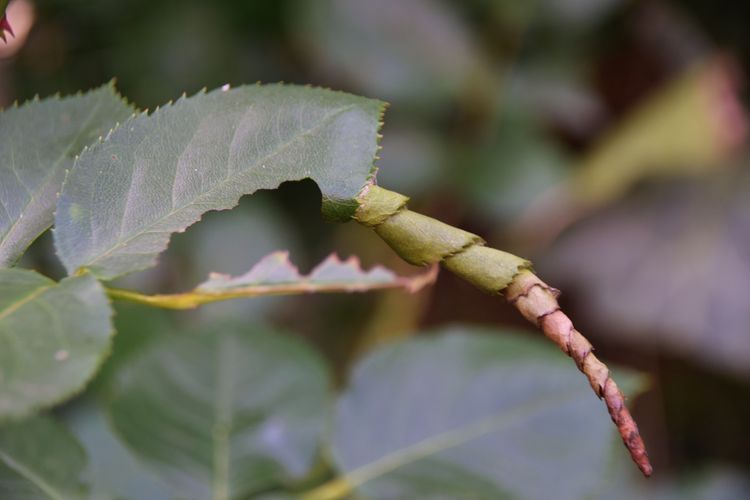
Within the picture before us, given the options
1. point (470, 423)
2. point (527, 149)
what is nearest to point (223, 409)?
point (470, 423)

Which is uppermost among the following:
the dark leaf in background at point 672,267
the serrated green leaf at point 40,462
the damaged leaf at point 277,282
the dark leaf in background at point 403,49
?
the damaged leaf at point 277,282

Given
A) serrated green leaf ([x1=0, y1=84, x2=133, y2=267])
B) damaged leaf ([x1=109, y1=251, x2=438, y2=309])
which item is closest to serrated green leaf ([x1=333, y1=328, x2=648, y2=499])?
damaged leaf ([x1=109, y1=251, x2=438, y2=309])

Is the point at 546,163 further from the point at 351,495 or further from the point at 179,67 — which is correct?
the point at 351,495

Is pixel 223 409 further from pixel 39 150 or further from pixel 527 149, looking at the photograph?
pixel 527 149

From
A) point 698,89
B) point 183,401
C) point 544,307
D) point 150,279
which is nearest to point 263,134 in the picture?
point 544,307

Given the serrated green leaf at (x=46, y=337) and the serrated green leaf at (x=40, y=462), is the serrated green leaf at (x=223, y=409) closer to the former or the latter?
the serrated green leaf at (x=40, y=462)

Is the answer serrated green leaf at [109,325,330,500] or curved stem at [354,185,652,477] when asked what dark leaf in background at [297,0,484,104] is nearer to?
serrated green leaf at [109,325,330,500]

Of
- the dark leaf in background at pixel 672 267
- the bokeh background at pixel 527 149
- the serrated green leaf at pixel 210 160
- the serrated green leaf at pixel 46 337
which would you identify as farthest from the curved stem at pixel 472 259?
the dark leaf in background at pixel 672 267
